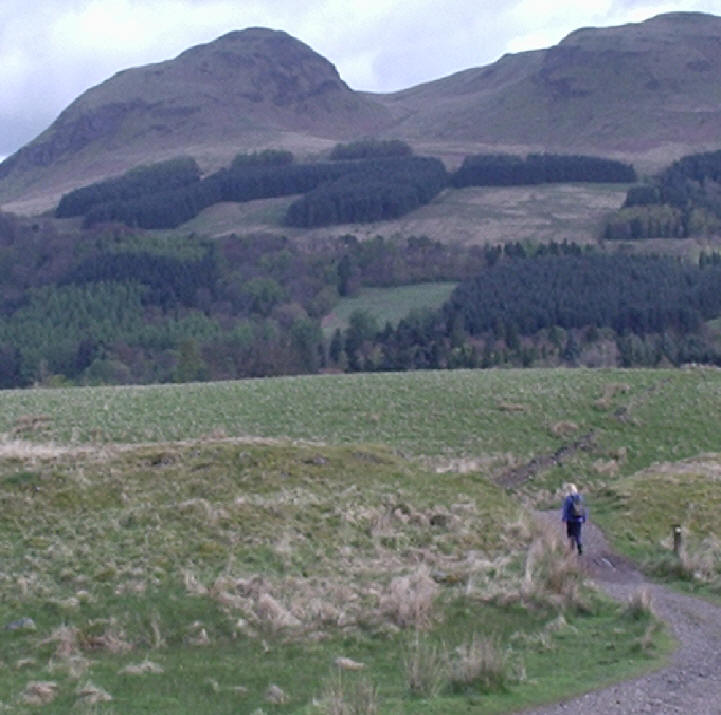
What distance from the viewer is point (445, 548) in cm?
2081

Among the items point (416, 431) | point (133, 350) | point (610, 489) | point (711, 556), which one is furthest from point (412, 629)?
point (133, 350)

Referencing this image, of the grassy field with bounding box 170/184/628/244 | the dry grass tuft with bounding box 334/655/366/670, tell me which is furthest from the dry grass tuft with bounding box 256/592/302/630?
the grassy field with bounding box 170/184/628/244

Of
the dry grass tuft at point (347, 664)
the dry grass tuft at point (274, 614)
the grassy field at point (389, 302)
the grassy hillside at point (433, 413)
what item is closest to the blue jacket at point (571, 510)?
the dry grass tuft at point (274, 614)

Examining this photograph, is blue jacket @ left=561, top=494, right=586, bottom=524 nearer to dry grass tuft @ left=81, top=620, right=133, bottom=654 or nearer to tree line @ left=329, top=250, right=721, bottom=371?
dry grass tuft @ left=81, top=620, right=133, bottom=654

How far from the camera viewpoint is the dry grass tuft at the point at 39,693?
13406mm

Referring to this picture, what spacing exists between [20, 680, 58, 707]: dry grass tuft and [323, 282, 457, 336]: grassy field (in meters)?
106

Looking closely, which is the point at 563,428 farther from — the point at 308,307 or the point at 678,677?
the point at 308,307

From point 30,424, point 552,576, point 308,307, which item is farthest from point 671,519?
point 308,307

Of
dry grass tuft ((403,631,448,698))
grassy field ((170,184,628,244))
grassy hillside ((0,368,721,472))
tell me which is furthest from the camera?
grassy field ((170,184,628,244))

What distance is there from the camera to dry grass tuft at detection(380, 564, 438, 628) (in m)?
16.4

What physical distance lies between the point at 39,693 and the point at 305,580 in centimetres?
534

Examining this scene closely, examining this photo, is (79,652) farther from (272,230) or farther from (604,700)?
(272,230)

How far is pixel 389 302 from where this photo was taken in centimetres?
13475

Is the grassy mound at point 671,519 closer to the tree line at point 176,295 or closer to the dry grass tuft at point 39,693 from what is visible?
the dry grass tuft at point 39,693
